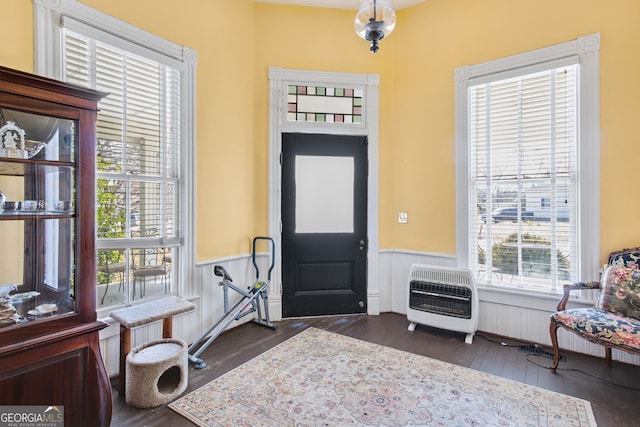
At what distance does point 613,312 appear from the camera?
247 cm

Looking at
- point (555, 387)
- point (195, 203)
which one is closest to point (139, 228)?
point (195, 203)

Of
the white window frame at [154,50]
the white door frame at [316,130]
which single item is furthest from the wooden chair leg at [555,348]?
the white window frame at [154,50]

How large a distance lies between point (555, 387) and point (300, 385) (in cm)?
190

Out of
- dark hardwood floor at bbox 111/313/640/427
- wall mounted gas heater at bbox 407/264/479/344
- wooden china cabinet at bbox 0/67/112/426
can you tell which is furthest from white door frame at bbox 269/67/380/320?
wooden china cabinet at bbox 0/67/112/426

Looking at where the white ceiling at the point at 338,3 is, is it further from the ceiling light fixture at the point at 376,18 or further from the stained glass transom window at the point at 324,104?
the ceiling light fixture at the point at 376,18

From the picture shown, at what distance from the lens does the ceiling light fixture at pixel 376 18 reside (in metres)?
1.92

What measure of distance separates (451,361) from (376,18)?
2737 mm

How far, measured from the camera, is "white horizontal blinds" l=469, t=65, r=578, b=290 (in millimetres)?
2980

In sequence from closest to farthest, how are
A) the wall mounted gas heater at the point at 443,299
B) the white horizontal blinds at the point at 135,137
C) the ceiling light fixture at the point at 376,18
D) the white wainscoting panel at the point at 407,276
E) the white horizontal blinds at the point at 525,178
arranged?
the ceiling light fixture at the point at 376,18
the white horizontal blinds at the point at 135,137
the white wainscoting panel at the point at 407,276
the white horizontal blinds at the point at 525,178
the wall mounted gas heater at the point at 443,299

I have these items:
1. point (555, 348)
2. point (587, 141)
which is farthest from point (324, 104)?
point (555, 348)

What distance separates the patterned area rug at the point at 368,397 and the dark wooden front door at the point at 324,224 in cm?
106

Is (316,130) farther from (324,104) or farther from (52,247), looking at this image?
(52,247)

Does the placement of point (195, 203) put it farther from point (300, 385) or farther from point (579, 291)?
point (579, 291)

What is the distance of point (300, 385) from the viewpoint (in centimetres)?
235
